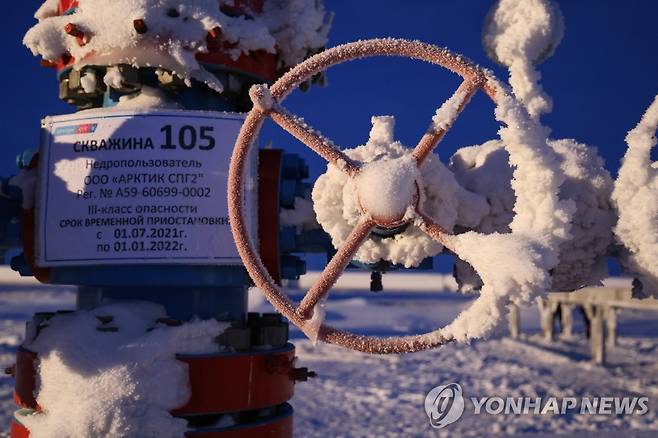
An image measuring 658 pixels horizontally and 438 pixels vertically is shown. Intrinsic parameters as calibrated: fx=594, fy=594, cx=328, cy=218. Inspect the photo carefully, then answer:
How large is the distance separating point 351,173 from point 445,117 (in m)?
0.23

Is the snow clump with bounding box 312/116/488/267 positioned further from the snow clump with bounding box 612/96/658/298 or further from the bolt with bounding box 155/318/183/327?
the bolt with bounding box 155/318/183/327

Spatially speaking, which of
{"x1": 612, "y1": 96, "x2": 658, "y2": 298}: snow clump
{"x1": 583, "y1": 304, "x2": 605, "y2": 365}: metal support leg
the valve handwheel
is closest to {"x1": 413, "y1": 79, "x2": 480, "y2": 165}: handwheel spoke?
the valve handwheel

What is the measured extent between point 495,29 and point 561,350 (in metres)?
7.63

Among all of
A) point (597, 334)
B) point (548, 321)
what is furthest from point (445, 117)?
point (548, 321)

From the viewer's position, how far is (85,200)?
1.77 m

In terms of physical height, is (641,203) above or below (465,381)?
above

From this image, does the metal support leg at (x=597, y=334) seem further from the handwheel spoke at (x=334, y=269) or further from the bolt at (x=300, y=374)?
the handwheel spoke at (x=334, y=269)

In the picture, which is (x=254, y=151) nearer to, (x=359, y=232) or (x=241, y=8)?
(x=241, y=8)

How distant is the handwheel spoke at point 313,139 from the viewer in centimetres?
129

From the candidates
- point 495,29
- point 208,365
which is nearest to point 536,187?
point 495,29
